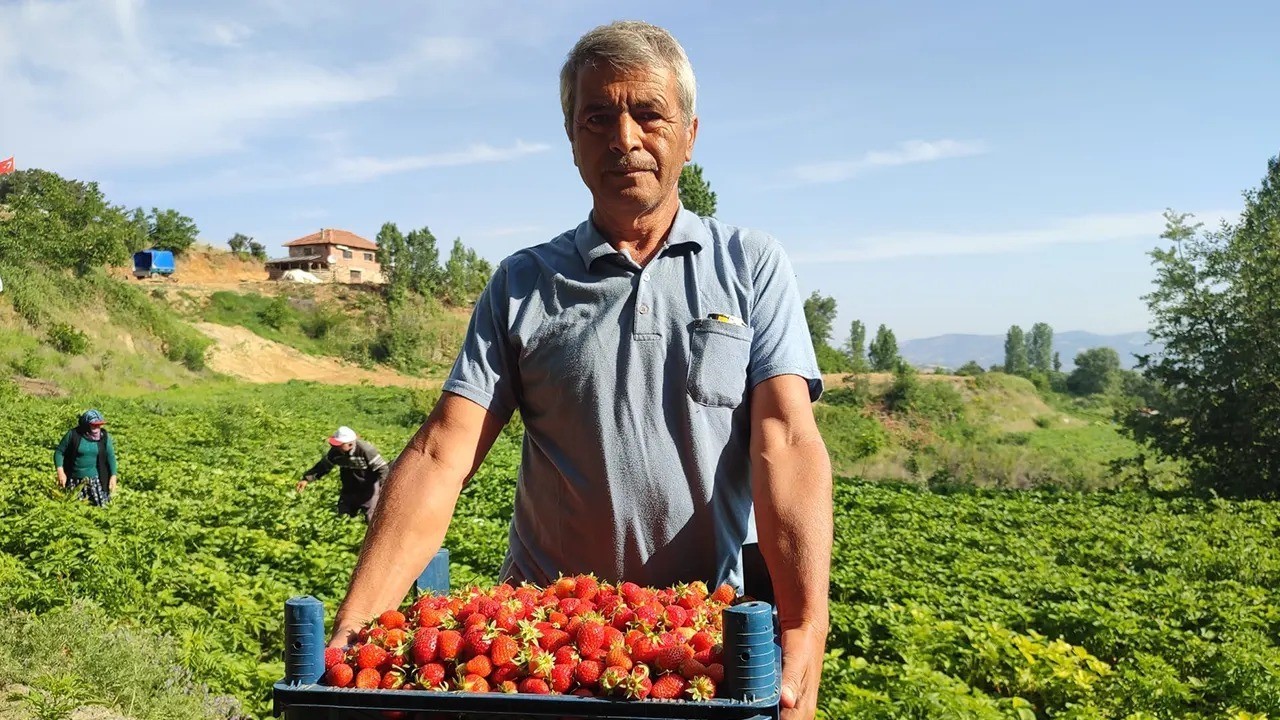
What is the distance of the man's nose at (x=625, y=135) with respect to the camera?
1.87 meters

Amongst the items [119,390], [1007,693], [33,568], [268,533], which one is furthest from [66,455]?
[119,390]

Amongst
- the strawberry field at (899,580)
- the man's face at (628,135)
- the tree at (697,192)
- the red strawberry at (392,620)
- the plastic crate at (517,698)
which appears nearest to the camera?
the plastic crate at (517,698)

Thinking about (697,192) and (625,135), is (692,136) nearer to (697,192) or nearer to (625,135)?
(625,135)

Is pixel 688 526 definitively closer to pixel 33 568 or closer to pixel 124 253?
pixel 33 568

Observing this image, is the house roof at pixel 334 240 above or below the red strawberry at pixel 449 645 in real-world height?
above

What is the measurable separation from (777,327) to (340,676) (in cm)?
95

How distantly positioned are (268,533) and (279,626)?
3.43 meters

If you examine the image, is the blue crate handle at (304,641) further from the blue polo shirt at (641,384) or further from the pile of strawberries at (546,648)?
the blue polo shirt at (641,384)

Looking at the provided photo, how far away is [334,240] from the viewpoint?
74.5 metres

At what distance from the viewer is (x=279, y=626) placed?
6.75 m

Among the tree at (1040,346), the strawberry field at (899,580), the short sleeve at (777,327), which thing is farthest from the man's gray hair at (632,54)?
the tree at (1040,346)

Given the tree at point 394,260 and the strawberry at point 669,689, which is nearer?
the strawberry at point 669,689

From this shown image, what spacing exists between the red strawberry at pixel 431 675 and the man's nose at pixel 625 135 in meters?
0.94

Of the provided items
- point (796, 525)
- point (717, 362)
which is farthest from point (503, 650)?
point (717, 362)
